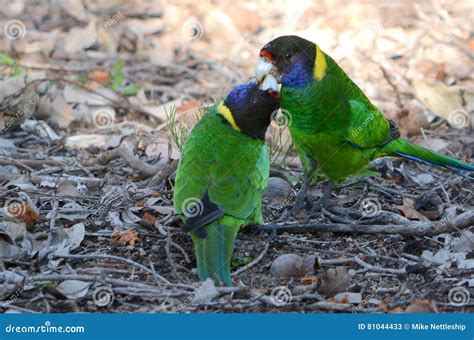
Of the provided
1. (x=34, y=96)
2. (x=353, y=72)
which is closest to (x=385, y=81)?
(x=353, y=72)

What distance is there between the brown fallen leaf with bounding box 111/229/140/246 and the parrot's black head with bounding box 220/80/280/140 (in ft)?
2.29

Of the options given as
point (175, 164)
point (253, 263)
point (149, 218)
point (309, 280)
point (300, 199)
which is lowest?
point (309, 280)

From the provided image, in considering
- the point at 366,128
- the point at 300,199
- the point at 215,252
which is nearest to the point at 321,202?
the point at 300,199

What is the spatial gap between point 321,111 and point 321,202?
0.49 meters

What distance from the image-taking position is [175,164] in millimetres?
4406

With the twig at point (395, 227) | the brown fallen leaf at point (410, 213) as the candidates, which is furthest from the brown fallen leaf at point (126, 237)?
the brown fallen leaf at point (410, 213)

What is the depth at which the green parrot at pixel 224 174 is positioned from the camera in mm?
3469

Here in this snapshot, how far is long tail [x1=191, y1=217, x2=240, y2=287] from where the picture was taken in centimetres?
338

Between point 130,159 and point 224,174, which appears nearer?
point 224,174

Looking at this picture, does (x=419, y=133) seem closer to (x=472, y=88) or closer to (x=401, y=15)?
(x=472, y=88)

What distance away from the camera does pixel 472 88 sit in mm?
5992

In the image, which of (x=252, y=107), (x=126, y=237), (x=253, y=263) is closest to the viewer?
(x=253, y=263)

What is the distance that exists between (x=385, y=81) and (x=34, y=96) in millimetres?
2522

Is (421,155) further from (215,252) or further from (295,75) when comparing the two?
(215,252)
